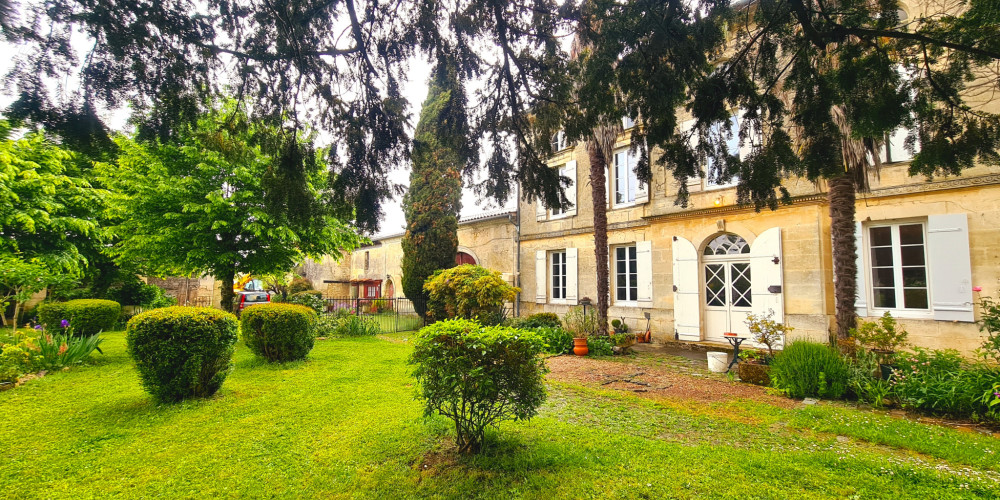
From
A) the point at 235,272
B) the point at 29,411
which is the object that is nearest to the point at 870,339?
the point at 29,411

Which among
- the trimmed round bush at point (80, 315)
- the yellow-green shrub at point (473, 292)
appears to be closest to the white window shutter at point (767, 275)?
the yellow-green shrub at point (473, 292)

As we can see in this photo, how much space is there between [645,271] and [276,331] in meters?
8.95

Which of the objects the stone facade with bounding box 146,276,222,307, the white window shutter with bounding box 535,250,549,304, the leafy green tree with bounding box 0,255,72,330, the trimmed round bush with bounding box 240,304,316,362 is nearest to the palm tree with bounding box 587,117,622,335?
the white window shutter with bounding box 535,250,549,304

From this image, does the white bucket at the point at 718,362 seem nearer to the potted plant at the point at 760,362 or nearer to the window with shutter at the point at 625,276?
the potted plant at the point at 760,362

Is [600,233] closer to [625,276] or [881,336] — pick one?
[625,276]

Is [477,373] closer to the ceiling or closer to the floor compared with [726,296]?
closer to the floor

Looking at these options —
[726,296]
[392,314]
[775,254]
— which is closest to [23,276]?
[392,314]

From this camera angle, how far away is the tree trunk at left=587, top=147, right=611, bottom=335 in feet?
32.7

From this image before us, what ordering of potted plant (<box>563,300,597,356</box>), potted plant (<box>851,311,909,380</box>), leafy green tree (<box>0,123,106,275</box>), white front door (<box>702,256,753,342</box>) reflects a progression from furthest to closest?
white front door (<box>702,256,753,342</box>)
potted plant (<box>563,300,597,356</box>)
leafy green tree (<box>0,123,106,275</box>)
potted plant (<box>851,311,909,380</box>)

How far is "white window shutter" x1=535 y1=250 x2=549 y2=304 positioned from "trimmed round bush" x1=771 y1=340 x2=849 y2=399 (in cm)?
794

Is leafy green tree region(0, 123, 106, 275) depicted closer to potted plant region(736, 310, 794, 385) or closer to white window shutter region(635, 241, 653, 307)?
white window shutter region(635, 241, 653, 307)

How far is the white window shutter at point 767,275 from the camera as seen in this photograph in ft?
28.3

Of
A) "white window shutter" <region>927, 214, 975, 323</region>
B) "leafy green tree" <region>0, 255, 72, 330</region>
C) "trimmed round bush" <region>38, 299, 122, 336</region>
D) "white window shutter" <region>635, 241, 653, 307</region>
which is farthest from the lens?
"white window shutter" <region>635, 241, 653, 307</region>

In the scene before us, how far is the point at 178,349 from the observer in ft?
16.2
